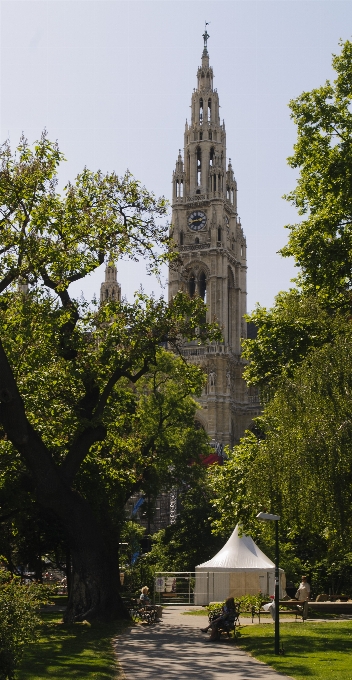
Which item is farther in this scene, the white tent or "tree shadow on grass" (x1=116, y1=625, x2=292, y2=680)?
the white tent

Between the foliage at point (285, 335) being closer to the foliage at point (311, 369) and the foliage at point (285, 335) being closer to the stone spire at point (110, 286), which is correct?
the foliage at point (311, 369)

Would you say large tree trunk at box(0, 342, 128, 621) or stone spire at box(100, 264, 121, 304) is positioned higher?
stone spire at box(100, 264, 121, 304)

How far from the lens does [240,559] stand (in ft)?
104

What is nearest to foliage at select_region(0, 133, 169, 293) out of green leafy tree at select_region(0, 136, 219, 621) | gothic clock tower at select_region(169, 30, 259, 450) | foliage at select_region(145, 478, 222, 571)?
green leafy tree at select_region(0, 136, 219, 621)

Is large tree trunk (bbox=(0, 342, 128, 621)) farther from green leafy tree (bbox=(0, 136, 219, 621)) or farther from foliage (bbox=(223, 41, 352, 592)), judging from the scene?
foliage (bbox=(223, 41, 352, 592))

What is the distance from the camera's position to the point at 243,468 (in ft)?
80.6

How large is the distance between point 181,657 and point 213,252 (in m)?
74.3

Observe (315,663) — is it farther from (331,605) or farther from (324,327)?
(331,605)

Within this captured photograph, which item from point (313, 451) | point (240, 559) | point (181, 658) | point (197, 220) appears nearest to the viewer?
point (181, 658)

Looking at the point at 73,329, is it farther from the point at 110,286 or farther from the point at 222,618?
the point at 110,286

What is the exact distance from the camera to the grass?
44.8ft

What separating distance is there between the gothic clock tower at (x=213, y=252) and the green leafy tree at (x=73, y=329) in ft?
196

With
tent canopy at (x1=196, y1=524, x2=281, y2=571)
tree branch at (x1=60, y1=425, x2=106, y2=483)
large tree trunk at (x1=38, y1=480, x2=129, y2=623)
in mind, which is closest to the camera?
large tree trunk at (x1=38, y1=480, x2=129, y2=623)

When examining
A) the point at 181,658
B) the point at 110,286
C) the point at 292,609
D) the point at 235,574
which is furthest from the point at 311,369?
the point at 110,286
